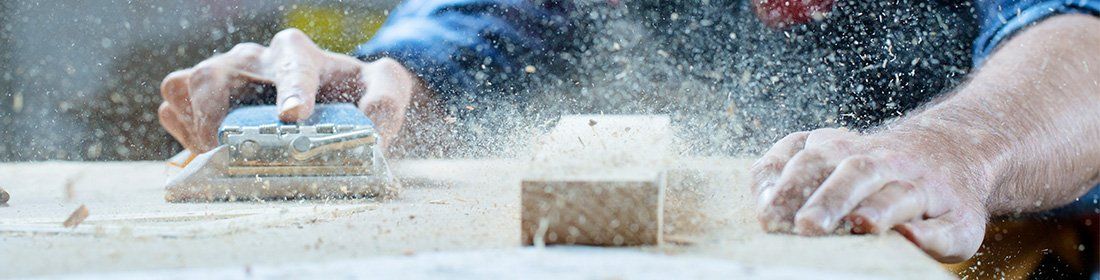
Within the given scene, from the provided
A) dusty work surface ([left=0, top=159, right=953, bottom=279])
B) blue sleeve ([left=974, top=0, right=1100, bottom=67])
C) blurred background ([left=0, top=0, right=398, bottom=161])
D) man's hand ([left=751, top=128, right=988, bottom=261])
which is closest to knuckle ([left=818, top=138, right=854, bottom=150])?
man's hand ([left=751, top=128, right=988, bottom=261])

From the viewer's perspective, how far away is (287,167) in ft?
4.80

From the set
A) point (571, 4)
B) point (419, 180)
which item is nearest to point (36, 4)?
point (571, 4)

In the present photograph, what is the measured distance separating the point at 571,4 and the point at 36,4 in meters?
2.05

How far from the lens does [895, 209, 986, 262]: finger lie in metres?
0.96

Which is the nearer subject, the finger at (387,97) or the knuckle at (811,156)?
the knuckle at (811,156)

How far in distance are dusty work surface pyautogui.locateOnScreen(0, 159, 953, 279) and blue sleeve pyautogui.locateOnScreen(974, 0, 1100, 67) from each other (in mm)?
495

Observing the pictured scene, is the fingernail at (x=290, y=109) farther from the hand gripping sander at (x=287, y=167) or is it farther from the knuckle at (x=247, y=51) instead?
the knuckle at (x=247, y=51)

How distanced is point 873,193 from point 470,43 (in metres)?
1.54

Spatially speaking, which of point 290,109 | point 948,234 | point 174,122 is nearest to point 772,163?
point 948,234

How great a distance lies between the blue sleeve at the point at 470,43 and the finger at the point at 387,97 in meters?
0.08

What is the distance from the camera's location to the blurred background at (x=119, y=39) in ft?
11.3

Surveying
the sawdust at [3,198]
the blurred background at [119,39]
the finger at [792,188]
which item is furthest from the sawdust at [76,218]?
the blurred background at [119,39]

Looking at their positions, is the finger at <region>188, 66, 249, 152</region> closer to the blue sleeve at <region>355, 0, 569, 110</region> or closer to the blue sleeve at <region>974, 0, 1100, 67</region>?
the blue sleeve at <region>355, 0, 569, 110</region>

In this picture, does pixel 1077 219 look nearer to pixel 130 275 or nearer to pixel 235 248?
Result: pixel 235 248
